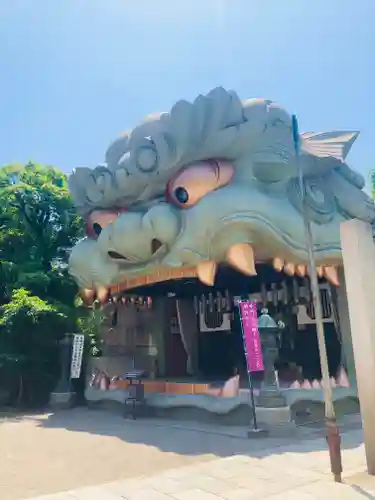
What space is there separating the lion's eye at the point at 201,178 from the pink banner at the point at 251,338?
3063 millimetres

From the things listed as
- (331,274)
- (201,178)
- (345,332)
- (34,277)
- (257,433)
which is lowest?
(257,433)

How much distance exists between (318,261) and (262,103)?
4.17 m

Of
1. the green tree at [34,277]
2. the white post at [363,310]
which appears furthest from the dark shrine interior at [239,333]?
the white post at [363,310]

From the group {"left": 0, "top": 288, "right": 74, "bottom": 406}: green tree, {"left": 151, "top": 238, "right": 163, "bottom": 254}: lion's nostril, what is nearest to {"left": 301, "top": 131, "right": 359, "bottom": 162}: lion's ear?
{"left": 151, "top": 238, "right": 163, "bottom": 254}: lion's nostril

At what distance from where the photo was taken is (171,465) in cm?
716

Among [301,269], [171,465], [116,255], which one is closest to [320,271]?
[301,269]

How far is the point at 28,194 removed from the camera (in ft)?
67.8

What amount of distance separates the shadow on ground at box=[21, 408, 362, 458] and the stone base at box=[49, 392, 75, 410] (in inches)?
101

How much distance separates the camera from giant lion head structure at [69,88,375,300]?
11.1m

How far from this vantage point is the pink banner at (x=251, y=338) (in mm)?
9414

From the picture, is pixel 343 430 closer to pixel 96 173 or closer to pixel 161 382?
pixel 161 382

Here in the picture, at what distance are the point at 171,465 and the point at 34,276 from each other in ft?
41.5

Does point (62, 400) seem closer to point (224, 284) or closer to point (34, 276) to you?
point (34, 276)

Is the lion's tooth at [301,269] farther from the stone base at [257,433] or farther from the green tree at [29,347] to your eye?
the green tree at [29,347]
